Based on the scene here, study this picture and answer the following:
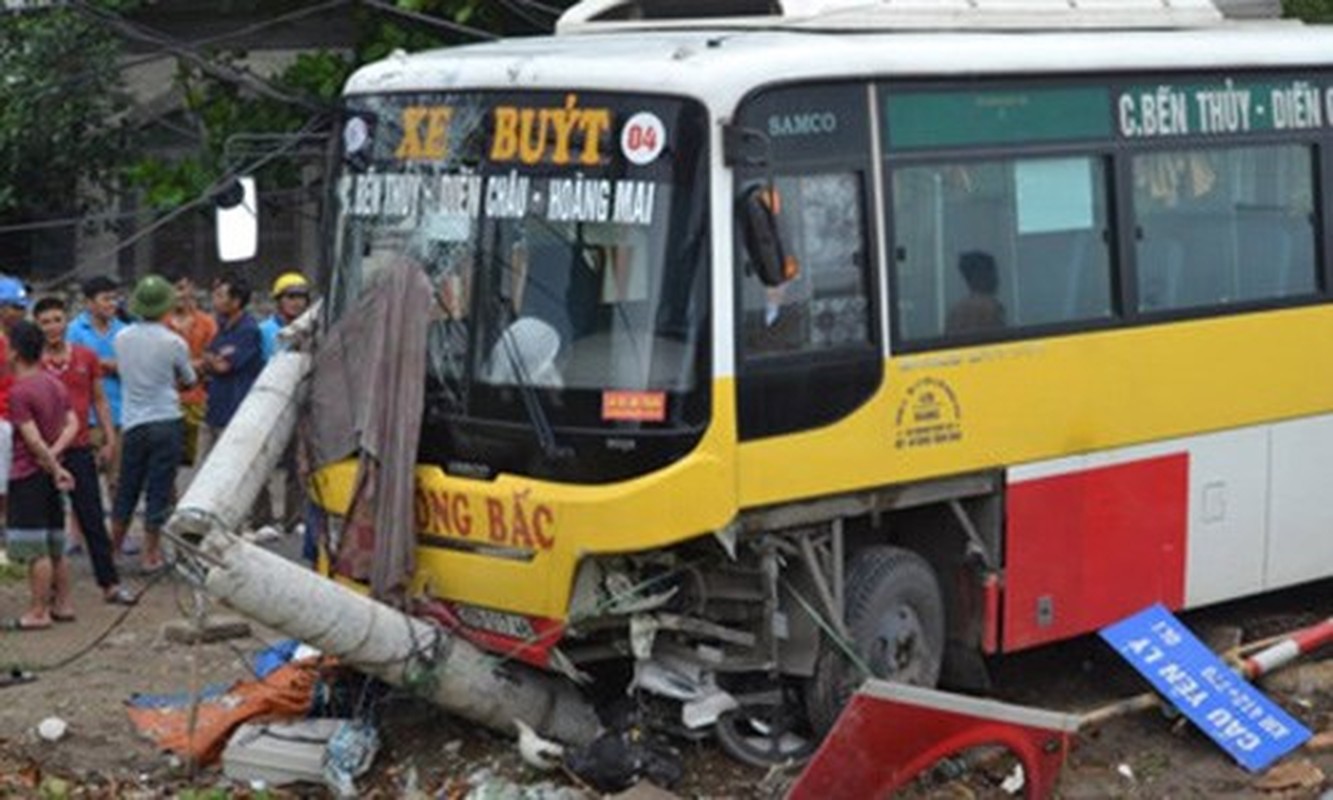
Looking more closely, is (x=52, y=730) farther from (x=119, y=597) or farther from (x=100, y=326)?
(x=100, y=326)

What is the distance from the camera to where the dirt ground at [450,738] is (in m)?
11.1

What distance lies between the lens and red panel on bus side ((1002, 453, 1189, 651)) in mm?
12078

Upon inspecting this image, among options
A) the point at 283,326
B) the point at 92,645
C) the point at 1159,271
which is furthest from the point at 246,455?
the point at 283,326

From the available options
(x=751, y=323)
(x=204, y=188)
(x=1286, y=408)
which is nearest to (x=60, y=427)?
(x=204, y=188)

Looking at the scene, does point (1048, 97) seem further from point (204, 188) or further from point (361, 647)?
point (204, 188)

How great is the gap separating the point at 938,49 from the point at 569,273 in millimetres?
2047

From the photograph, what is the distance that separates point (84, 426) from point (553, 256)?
4.86 metres

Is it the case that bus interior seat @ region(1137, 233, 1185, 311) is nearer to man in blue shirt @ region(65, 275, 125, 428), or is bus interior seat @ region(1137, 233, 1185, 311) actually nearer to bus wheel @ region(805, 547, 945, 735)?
bus wheel @ region(805, 547, 945, 735)

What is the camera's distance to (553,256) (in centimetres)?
1090

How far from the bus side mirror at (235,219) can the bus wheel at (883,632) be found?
3237 millimetres

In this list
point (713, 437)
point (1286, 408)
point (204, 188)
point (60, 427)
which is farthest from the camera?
point (204, 188)

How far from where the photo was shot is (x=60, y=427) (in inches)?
565

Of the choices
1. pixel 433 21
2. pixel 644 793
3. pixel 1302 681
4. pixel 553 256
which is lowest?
pixel 1302 681

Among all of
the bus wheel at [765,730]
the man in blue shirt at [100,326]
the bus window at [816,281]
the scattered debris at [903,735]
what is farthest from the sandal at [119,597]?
the scattered debris at [903,735]
